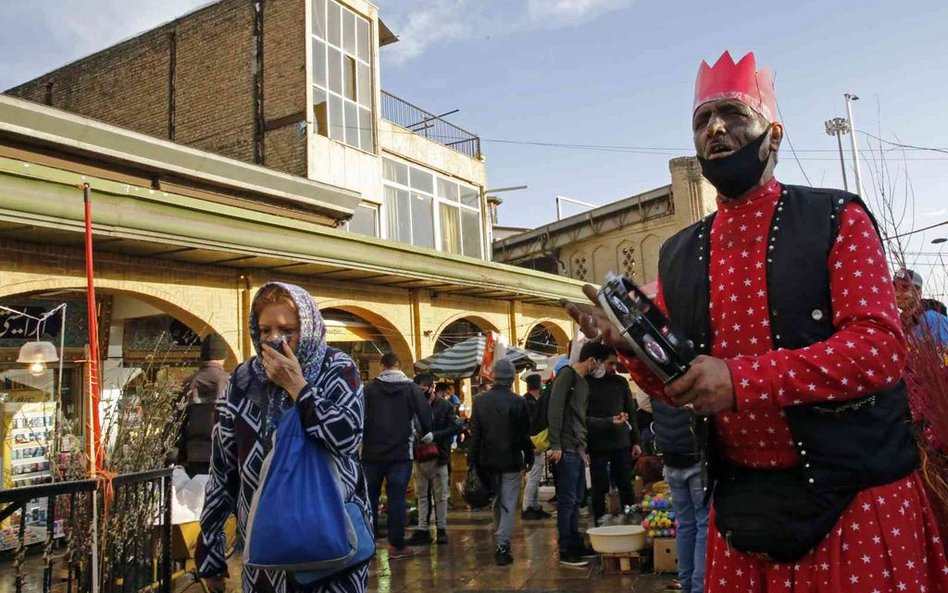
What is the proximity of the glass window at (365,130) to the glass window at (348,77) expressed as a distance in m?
0.47

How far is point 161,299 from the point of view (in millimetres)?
10875

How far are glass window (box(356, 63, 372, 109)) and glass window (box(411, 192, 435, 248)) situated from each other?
108 inches

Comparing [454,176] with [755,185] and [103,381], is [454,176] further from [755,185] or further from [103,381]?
[755,185]

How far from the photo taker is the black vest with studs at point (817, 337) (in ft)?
4.87

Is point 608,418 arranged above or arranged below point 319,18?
below

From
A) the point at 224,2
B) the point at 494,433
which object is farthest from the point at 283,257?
the point at 224,2

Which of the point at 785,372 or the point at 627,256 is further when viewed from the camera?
the point at 627,256

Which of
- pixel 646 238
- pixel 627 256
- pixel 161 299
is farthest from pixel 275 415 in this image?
pixel 627 256

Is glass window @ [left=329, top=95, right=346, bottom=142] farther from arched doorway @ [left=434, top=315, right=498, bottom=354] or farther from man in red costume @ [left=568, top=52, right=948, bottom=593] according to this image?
man in red costume @ [left=568, top=52, right=948, bottom=593]

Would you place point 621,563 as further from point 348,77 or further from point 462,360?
point 348,77

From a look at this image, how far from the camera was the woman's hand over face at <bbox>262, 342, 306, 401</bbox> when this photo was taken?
2.86 meters

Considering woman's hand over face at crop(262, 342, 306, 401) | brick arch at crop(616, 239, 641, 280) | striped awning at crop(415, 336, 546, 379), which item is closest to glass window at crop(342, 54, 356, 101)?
striped awning at crop(415, 336, 546, 379)

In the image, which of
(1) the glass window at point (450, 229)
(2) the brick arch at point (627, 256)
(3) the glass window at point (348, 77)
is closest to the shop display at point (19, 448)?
(3) the glass window at point (348, 77)

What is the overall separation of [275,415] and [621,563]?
472 cm
